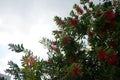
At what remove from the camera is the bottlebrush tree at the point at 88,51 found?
7.65 m

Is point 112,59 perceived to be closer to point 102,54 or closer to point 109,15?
point 102,54

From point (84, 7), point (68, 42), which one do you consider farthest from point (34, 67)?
point (84, 7)

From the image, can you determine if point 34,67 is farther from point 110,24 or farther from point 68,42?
point 110,24

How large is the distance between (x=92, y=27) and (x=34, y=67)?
3.41m

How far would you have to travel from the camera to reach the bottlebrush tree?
25.1 feet

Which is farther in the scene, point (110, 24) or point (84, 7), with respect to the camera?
point (84, 7)

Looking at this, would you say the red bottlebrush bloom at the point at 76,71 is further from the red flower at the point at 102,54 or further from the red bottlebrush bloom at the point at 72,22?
the red bottlebrush bloom at the point at 72,22

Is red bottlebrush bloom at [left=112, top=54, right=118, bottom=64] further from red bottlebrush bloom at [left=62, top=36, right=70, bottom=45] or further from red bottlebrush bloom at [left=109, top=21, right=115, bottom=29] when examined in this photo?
red bottlebrush bloom at [left=62, top=36, right=70, bottom=45]

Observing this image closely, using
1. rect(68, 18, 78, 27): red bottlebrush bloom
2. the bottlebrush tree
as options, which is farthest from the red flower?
rect(68, 18, 78, 27): red bottlebrush bloom

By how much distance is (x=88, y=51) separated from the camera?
898cm

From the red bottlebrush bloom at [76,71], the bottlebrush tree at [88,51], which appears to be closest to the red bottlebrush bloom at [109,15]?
the bottlebrush tree at [88,51]

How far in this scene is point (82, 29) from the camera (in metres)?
9.33

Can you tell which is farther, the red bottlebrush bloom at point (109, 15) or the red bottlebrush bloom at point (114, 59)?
the red bottlebrush bloom at point (109, 15)

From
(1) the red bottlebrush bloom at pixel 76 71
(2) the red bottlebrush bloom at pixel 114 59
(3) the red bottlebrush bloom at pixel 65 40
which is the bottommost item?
(1) the red bottlebrush bloom at pixel 76 71
